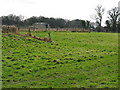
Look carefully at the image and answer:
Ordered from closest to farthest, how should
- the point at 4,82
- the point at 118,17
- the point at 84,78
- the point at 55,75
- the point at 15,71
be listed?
1. the point at 4,82
2. the point at 84,78
3. the point at 55,75
4. the point at 15,71
5. the point at 118,17

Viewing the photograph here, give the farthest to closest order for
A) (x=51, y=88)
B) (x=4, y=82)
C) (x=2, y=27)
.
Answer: (x=2, y=27), (x=4, y=82), (x=51, y=88)

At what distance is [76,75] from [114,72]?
Result: 2.45 meters

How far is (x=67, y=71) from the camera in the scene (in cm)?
1203

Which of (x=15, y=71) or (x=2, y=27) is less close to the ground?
(x=2, y=27)

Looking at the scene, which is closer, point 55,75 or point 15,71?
point 55,75

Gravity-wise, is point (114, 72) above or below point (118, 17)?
below

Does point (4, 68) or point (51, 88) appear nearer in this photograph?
point (51, 88)

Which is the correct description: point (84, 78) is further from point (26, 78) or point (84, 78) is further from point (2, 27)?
point (2, 27)

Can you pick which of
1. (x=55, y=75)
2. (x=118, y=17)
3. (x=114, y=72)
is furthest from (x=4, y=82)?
(x=118, y=17)

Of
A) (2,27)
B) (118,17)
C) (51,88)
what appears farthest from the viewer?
(118,17)

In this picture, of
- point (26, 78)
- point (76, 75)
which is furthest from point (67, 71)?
point (26, 78)

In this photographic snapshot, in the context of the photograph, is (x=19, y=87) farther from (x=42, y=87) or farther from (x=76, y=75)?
(x=76, y=75)

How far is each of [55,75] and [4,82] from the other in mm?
2805

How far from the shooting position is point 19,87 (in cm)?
899
